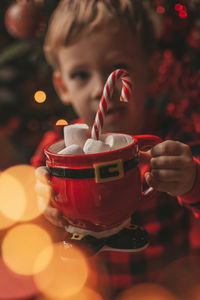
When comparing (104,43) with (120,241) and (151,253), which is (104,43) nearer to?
(120,241)

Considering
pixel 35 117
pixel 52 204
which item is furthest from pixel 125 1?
pixel 35 117

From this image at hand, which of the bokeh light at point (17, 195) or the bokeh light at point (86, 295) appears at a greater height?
the bokeh light at point (17, 195)

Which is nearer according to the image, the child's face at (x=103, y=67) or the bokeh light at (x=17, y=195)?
the child's face at (x=103, y=67)

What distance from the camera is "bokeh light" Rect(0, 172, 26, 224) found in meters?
0.68

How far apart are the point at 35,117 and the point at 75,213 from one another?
789 millimetres

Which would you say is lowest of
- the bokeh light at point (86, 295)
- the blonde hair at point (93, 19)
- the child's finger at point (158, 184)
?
the bokeh light at point (86, 295)

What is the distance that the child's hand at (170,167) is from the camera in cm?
32

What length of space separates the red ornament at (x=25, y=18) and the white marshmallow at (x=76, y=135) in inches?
14.2

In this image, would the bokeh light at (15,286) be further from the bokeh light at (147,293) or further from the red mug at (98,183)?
the red mug at (98,183)

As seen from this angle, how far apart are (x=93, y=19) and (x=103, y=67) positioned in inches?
3.9

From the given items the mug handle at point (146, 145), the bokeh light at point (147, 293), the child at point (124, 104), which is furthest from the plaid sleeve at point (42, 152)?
the bokeh light at point (147, 293)

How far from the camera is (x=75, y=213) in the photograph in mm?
302

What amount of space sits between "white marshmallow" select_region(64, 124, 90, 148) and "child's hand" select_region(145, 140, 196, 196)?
76mm

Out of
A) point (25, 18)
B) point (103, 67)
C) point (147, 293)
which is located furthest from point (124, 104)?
point (147, 293)
